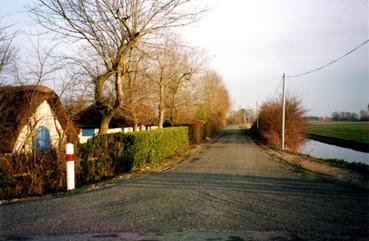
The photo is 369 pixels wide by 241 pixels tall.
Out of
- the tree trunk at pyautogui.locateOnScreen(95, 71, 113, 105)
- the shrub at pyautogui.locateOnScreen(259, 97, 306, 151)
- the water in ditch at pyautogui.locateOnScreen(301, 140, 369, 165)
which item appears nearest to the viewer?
the tree trunk at pyautogui.locateOnScreen(95, 71, 113, 105)

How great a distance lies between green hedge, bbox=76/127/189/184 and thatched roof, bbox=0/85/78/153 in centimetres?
120

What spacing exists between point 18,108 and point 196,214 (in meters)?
11.3

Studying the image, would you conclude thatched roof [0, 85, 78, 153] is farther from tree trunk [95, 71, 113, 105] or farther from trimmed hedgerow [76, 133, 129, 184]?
tree trunk [95, 71, 113, 105]

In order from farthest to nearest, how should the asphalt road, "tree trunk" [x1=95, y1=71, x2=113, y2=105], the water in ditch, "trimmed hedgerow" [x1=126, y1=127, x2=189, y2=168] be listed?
1. the water in ditch
2. "tree trunk" [x1=95, y1=71, x2=113, y2=105]
3. "trimmed hedgerow" [x1=126, y1=127, x2=189, y2=168]
4. the asphalt road

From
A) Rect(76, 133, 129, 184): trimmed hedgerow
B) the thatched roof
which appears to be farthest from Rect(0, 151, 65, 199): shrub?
the thatched roof

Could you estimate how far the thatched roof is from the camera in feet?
38.6

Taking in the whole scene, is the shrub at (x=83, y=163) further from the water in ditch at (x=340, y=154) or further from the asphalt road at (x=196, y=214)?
the water in ditch at (x=340, y=154)

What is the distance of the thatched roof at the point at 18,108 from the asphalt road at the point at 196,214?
17.3ft

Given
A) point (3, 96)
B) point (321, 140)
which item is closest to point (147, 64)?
point (3, 96)

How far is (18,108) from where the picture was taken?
14164 mm

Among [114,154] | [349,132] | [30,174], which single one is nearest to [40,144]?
[114,154]

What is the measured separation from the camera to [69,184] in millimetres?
8406

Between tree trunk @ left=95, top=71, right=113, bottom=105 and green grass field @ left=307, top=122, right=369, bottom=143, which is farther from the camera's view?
green grass field @ left=307, top=122, right=369, bottom=143

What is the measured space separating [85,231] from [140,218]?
968 mm
